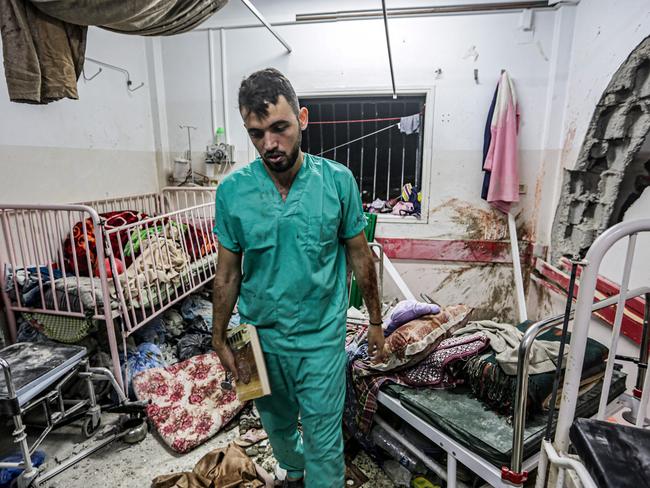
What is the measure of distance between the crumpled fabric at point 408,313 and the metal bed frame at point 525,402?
0.39 m

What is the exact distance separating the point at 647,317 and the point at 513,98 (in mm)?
2374

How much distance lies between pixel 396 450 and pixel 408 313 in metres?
0.66

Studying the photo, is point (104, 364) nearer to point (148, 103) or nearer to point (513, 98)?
point (148, 103)

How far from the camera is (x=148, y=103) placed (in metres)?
3.80

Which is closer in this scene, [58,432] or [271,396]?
[271,396]

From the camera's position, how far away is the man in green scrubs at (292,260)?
1.21 meters

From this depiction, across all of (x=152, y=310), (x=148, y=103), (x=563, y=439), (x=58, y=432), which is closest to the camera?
(x=563, y=439)

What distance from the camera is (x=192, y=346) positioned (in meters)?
2.74

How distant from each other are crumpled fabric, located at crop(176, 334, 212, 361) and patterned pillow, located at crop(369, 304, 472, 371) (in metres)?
1.53

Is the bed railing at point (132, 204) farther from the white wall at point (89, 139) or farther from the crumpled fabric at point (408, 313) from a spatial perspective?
the crumpled fabric at point (408, 313)

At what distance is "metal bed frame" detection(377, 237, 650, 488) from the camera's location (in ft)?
3.22

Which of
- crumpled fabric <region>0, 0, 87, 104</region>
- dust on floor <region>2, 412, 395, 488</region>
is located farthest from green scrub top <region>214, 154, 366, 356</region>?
dust on floor <region>2, 412, 395, 488</region>

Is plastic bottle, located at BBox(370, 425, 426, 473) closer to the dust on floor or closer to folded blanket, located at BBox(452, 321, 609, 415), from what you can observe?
the dust on floor

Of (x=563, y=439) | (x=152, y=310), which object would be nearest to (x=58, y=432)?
(x=152, y=310)
